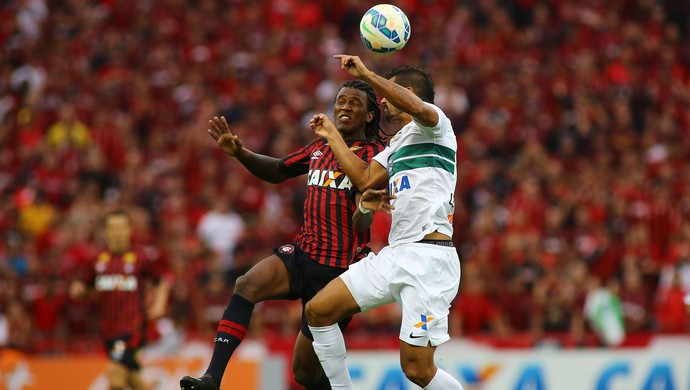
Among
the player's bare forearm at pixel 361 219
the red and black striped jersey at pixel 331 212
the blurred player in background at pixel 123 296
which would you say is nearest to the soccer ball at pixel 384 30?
the red and black striped jersey at pixel 331 212

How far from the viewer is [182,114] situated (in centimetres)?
1995

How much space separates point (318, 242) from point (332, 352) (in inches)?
32.4

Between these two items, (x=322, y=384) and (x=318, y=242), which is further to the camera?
(x=322, y=384)

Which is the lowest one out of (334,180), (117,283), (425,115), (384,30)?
(117,283)

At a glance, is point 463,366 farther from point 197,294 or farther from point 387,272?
point 387,272

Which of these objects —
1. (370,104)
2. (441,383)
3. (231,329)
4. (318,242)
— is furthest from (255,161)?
(441,383)

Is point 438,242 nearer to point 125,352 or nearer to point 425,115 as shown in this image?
point 425,115

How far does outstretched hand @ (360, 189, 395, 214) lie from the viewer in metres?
7.07

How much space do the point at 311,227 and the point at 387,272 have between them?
2.65 ft

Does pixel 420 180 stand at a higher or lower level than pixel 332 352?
higher

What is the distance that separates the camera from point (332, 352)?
740cm

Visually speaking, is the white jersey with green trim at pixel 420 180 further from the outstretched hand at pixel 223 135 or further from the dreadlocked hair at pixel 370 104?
the outstretched hand at pixel 223 135

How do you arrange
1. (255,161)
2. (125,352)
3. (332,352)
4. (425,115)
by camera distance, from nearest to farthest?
(425,115), (332,352), (255,161), (125,352)

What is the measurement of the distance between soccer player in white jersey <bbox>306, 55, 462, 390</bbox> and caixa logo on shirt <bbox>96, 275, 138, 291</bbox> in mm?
4654
